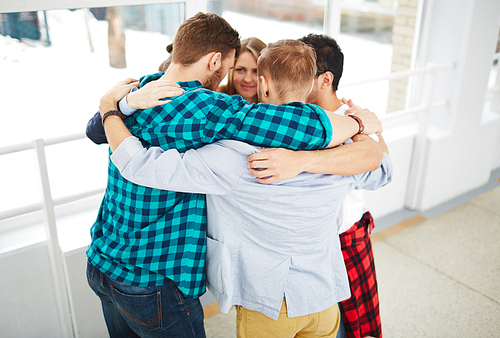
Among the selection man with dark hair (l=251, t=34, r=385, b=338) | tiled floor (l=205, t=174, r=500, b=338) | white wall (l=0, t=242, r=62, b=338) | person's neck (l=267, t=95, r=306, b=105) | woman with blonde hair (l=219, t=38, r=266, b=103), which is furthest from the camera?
tiled floor (l=205, t=174, r=500, b=338)

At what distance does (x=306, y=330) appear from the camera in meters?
1.26

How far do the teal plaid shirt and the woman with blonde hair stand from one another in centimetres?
67

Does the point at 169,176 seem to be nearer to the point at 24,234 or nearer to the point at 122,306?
the point at 122,306

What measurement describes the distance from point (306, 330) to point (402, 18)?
2.77 metres

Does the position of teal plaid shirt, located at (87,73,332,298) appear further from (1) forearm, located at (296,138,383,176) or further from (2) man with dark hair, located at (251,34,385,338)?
(2) man with dark hair, located at (251,34,385,338)

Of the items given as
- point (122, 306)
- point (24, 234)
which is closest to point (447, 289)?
point (122, 306)

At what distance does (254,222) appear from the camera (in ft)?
3.66

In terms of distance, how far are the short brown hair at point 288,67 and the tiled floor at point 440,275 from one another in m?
1.41

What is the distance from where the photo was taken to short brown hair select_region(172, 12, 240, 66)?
116 cm

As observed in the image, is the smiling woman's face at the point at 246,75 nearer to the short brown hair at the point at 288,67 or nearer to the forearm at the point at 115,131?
the short brown hair at the point at 288,67

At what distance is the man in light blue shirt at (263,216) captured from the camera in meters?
1.04

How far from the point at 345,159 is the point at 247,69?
839 mm

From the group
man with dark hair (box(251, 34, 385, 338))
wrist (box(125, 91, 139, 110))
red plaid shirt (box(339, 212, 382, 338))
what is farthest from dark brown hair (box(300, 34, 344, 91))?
wrist (box(125, 91, 139, 110))

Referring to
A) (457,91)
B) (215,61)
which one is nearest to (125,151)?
(215,61)
